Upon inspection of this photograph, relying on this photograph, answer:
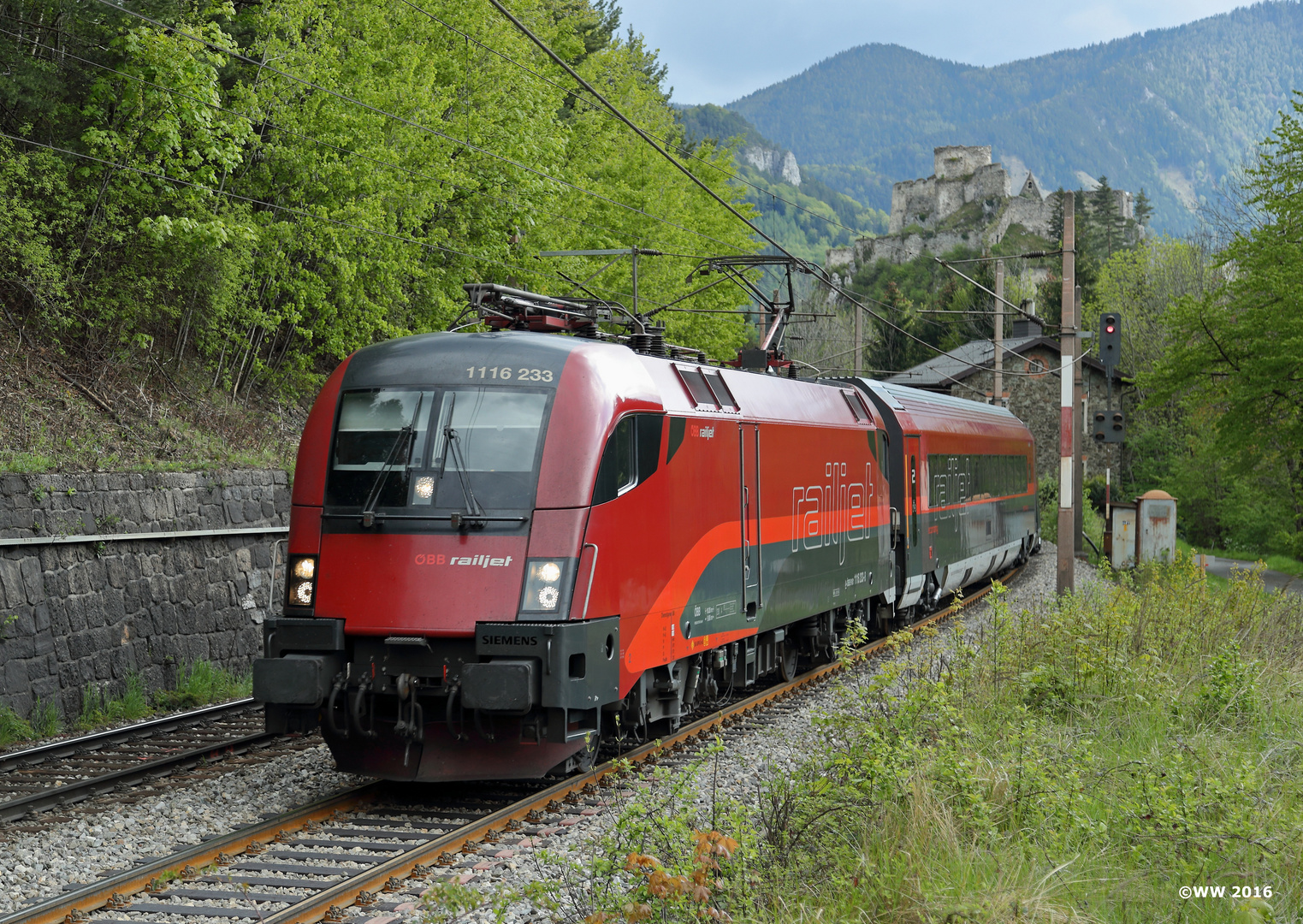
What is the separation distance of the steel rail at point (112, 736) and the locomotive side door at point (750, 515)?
5129mm

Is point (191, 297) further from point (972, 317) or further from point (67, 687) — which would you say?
point (972, 317)

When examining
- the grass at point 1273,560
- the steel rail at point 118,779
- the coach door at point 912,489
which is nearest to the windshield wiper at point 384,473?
the steel rail at point 118,779

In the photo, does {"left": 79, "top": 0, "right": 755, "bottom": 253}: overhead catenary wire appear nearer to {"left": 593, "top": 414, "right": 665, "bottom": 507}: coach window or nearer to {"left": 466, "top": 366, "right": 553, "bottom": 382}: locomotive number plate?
{"left": 593, "top": 414, "right": 665, "bottom": 507}: coach window

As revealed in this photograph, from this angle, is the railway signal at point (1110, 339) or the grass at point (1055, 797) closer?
the grass at point (1055, 797)

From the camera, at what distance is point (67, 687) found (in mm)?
11312

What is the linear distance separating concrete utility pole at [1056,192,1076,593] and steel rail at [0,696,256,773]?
12.1 m

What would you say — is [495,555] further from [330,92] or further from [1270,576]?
[1270,576]

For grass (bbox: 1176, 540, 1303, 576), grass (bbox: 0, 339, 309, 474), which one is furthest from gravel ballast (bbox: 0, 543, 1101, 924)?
grass (bbox: 1176, 540, 1303, 576)

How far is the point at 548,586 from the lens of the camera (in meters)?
7.61

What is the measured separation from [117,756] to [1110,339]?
641 inches

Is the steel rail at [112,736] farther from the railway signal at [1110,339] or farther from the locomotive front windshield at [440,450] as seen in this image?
the railway signal at [1110,339]

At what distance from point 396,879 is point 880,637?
467 inches

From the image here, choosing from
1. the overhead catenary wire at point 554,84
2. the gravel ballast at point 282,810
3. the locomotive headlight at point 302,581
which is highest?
the overhead catenary wire at point 554,84

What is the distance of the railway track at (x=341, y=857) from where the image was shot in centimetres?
588
